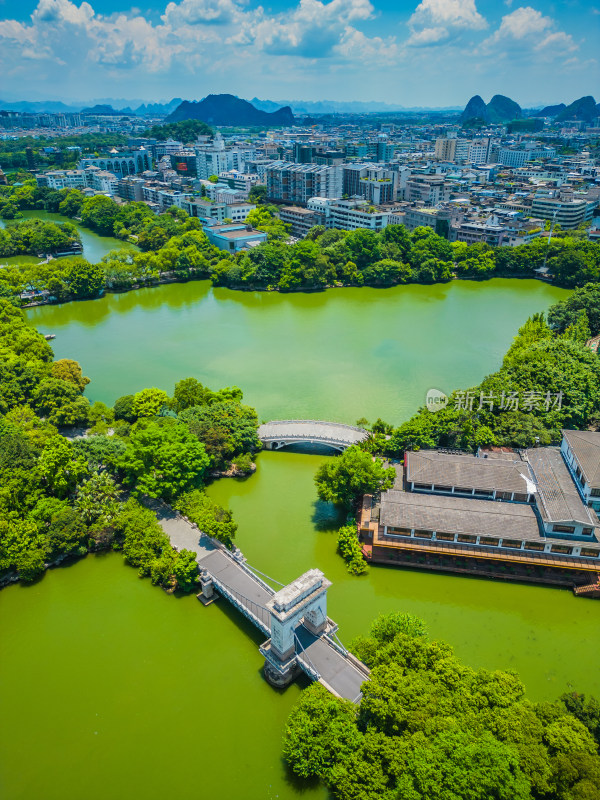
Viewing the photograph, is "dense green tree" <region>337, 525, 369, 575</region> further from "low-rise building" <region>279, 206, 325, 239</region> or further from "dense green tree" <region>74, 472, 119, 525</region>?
"low-rise building" <region>279, 206, 325, 239</region>

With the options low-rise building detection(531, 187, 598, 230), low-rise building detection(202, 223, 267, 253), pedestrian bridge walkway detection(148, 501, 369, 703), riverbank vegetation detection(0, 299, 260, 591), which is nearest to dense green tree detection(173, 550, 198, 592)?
riverbank vegetation detection(0, 299, 260, 591)

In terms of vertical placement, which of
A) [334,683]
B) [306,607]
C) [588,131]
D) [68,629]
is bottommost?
[68,629]

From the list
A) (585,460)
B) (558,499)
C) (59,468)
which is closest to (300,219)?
(59,468)

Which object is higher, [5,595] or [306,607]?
[306,607]

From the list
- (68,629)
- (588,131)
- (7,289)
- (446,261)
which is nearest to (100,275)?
(7,289)

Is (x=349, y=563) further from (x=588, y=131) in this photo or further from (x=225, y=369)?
(x=588, y=131)

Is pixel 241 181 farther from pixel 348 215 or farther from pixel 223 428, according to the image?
pixel 223 428
